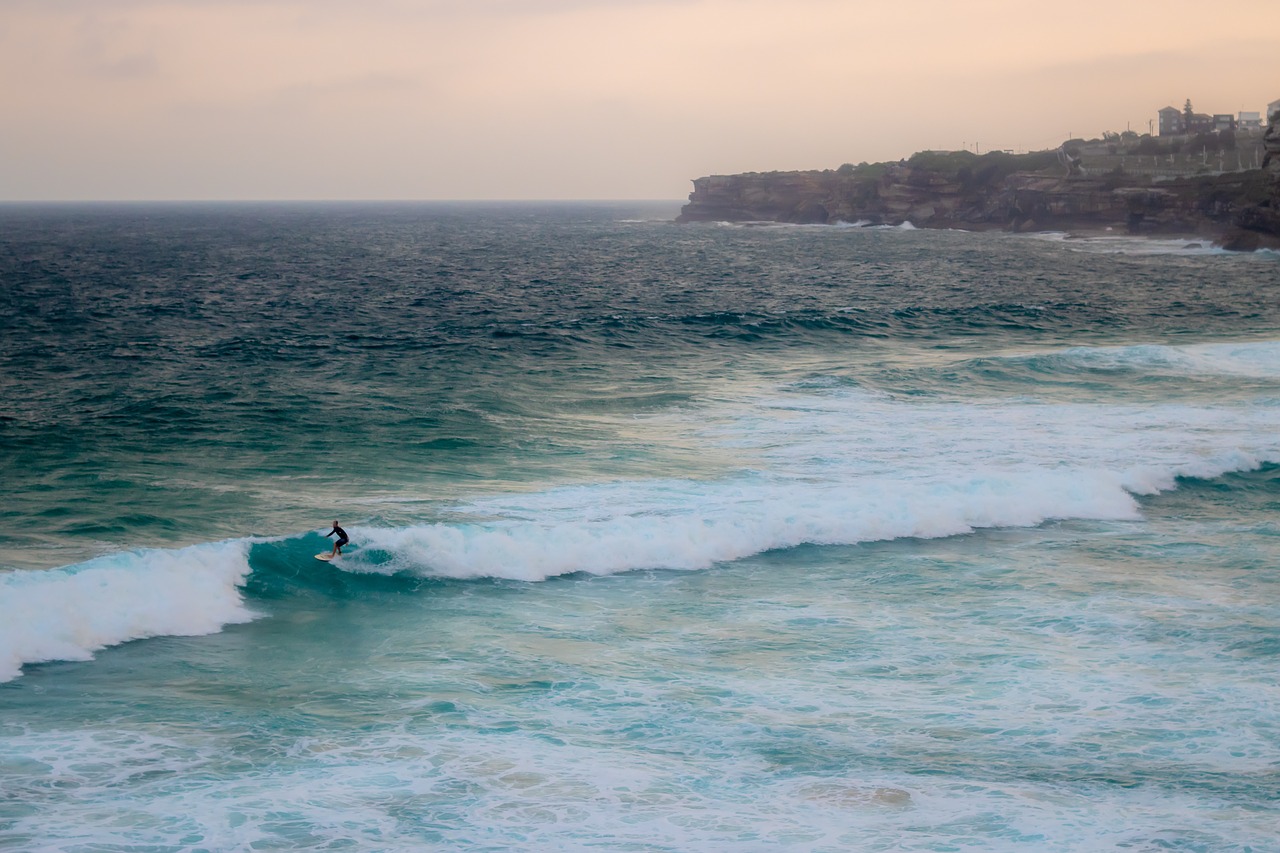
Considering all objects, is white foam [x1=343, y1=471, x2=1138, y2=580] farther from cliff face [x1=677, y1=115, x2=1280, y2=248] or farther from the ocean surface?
cliff face [x1=677, y1=115, x2=1280, y2=248]

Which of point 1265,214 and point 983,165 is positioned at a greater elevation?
point 983,165

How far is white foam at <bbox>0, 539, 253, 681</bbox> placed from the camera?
15.1 meters

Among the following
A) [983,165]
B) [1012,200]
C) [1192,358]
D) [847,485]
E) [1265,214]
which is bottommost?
[847,485]

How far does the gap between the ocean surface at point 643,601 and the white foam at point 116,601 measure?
63mm

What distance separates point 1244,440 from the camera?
26.3m

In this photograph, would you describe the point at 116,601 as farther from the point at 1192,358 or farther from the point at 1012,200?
the point at 1012,200

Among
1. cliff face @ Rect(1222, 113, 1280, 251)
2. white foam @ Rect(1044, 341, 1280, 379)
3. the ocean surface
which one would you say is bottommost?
the ocean surface

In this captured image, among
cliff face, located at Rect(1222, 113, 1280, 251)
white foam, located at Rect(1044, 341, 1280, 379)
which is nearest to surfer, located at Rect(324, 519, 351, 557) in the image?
white foam, located at Rect(1044, 341, 1280, 379)

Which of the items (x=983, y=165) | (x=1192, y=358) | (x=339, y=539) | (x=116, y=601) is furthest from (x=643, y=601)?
(x=983, y=165)

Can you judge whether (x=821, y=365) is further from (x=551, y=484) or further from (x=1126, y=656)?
(x=1126, y=656)

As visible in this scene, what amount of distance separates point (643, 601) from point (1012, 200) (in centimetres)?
13162

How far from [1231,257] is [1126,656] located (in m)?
79.2

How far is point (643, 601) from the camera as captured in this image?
688 inches

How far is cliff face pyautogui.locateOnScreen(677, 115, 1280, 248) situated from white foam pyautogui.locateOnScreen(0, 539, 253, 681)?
8612 centimetres
